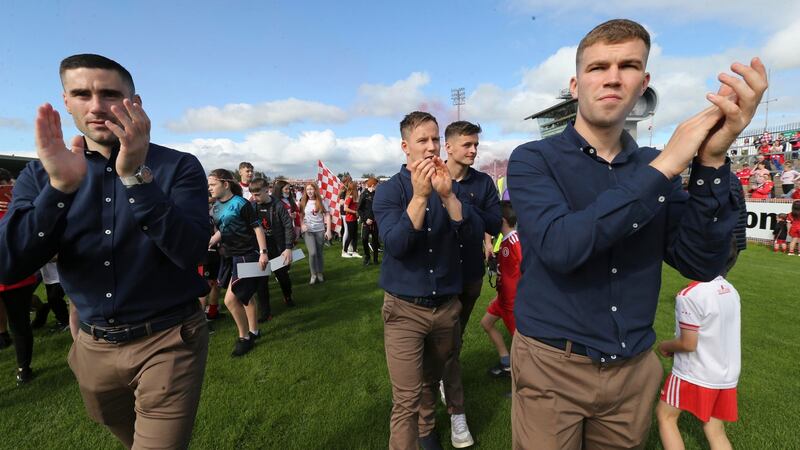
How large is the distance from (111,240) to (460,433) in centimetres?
256

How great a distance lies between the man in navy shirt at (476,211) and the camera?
2.97 metres

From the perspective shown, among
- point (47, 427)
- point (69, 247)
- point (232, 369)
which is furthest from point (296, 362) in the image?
point (69, 247)

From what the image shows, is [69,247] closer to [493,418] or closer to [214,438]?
[214,438]

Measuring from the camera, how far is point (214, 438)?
3064 mm

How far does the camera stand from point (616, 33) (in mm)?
1379

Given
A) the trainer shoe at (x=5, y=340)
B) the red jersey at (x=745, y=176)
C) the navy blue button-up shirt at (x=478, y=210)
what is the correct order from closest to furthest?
the navy blue button-up shirt at (x=478, y=210) < the trainer shoe at (x=5, y=340) < the red jersey at (x=745, y=176)

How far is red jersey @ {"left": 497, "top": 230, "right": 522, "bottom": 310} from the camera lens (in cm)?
358

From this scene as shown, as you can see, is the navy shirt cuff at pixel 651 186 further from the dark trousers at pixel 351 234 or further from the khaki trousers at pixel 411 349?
the dark trousers at pixel 351 234

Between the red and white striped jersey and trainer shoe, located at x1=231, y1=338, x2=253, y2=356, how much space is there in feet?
14.3

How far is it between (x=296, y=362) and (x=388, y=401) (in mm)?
1387

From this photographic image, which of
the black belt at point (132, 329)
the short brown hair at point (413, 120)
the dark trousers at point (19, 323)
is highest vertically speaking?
the short brown hair at point (413, 120)

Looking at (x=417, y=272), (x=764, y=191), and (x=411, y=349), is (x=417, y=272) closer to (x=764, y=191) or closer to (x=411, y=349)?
(x=411, y=349)

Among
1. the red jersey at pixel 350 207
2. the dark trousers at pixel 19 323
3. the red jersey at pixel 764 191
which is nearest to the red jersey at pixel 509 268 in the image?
the dark trousers at pixel 19 323

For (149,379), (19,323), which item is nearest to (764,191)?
(149,379)
